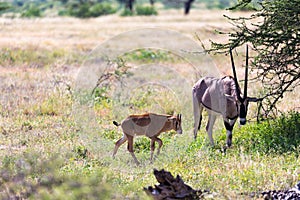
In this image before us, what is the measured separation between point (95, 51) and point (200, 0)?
102209mm

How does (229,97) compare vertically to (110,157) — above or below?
above

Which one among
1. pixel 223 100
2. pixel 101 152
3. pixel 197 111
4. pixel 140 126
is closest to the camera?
pixel 140 126

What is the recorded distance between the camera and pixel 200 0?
127250 millimetres

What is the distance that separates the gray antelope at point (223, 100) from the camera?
34.3 ft

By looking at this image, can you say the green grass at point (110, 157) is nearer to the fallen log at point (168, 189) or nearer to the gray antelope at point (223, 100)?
the fallen log at point (168, 189)

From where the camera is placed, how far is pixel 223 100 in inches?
432

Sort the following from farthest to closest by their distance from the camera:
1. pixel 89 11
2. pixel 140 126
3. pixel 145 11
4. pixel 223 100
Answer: pixel 89 11
pixel 145 11
pixel 223 100
pixel 140 126

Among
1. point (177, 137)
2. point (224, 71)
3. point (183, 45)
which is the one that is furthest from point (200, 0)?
point (177, 137)

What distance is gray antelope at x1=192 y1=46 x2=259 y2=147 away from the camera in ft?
34.3

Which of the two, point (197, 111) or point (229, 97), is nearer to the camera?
point (229, 97)

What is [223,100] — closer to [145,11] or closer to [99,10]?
[145,11]

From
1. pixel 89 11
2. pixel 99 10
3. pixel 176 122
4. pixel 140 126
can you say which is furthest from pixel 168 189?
pixel 99 10

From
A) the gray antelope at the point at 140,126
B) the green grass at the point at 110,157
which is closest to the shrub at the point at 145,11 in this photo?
the green grass at the point at 110,157

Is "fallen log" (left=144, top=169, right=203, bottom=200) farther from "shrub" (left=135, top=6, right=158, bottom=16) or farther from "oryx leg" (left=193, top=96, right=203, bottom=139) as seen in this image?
Result: "shrub" (left=135, top=6, right=158, bottom=16)
